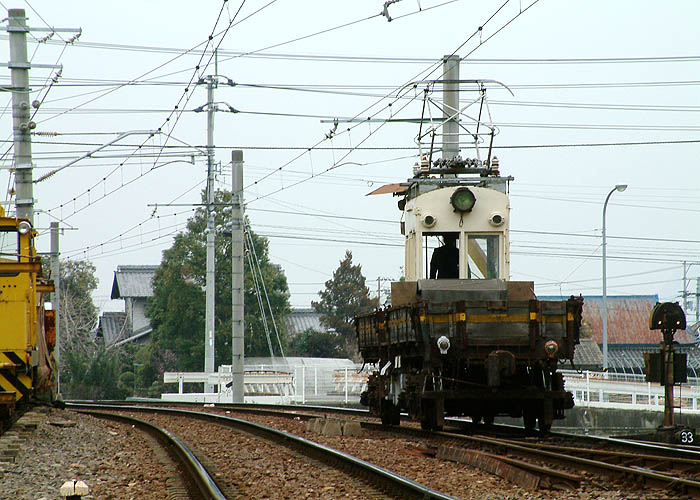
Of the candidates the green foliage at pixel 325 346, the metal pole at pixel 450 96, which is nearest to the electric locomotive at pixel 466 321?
the metal pole at pixel 450 96

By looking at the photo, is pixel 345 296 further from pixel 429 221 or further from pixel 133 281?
pixel 429 221

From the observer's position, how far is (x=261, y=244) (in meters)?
68.1

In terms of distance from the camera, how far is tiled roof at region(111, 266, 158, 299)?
3435 inches

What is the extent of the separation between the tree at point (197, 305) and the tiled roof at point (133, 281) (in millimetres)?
18262

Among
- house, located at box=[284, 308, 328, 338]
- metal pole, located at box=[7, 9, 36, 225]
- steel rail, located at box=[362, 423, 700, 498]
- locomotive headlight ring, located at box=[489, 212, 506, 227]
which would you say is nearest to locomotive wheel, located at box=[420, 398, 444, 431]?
steel rail, located at box=[362, 423, 700, 498]

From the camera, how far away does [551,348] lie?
599 inches

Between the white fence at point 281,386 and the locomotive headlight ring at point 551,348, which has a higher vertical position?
the locomotive headlight ring at point 551,348

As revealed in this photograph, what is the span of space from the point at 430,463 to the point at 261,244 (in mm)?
56020

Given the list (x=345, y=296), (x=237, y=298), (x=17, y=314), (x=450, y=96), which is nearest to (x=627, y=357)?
(x=345, y=296)

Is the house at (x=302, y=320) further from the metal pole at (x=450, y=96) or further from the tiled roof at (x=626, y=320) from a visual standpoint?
the metal pole at (x=450, y=96)

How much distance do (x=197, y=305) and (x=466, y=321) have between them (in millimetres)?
52409

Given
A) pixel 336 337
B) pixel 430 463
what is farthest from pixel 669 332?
pixel 336 337

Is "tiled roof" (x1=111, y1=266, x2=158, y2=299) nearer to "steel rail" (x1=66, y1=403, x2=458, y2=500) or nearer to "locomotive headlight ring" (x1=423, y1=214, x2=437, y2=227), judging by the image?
"steel rail" (x1=66, y1=403, x2=458, y2=500)

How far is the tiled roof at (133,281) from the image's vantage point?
87.2 m
